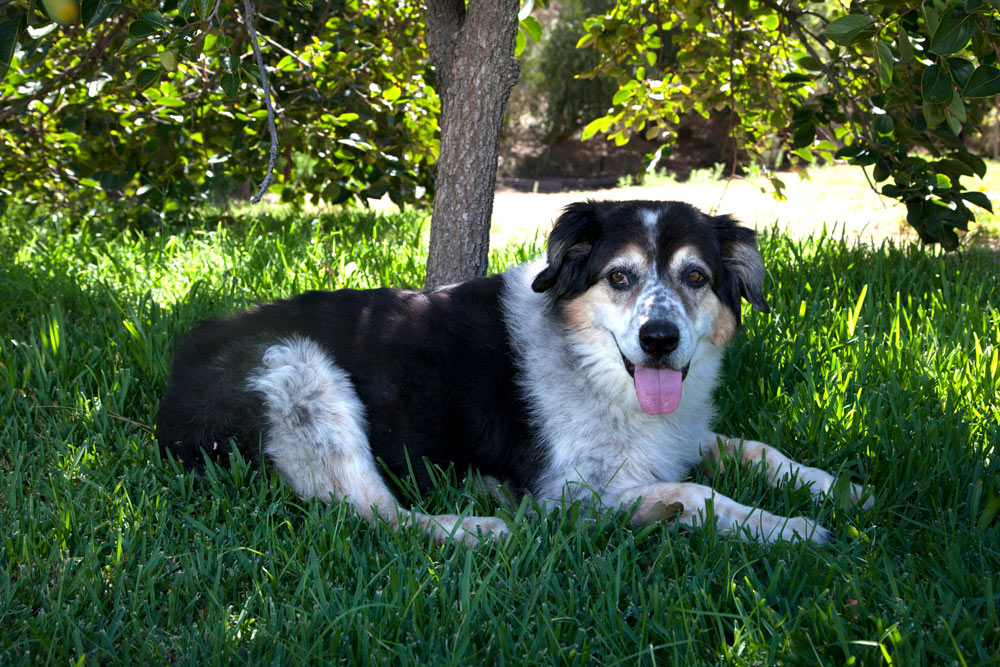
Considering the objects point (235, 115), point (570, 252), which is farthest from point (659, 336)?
point (235, 115)

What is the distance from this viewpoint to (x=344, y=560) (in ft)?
8.26

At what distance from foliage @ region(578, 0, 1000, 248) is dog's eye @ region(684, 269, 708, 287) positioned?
95cm

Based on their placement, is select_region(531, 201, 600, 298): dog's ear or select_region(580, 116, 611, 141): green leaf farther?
select_region(580, 116, 611, 141): green leaf

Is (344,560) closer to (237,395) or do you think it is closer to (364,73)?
(237,395)

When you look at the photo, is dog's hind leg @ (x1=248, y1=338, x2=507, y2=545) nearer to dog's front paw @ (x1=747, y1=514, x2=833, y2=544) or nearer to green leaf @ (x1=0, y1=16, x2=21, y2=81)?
dog's front paw @ (x1=747, y1=514, x2=833, y2=544)

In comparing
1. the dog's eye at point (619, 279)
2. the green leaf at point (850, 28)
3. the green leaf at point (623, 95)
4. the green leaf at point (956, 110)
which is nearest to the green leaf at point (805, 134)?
the green leaf at point (623, 95)

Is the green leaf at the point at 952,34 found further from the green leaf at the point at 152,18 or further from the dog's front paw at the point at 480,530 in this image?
the green leaf at the point at 152,18

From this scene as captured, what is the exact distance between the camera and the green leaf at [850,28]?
9.36 ft

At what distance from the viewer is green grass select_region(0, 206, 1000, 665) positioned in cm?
210

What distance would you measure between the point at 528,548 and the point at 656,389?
0.84 metres

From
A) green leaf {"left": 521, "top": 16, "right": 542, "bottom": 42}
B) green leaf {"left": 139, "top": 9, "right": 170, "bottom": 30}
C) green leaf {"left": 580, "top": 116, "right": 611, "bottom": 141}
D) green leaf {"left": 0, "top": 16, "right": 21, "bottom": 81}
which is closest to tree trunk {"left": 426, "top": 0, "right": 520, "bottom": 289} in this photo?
green leaf {"left": 521, "top": 16, "right": 542, "bottom": 42}

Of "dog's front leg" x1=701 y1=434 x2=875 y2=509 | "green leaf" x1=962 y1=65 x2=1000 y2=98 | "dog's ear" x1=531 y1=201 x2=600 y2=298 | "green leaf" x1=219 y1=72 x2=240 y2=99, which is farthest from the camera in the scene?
"dog's ear" x1=531 y1=201 x2=600 y2=298

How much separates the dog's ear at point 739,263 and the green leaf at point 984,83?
88 cm

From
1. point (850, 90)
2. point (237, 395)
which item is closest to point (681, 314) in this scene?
point (237, 395)
